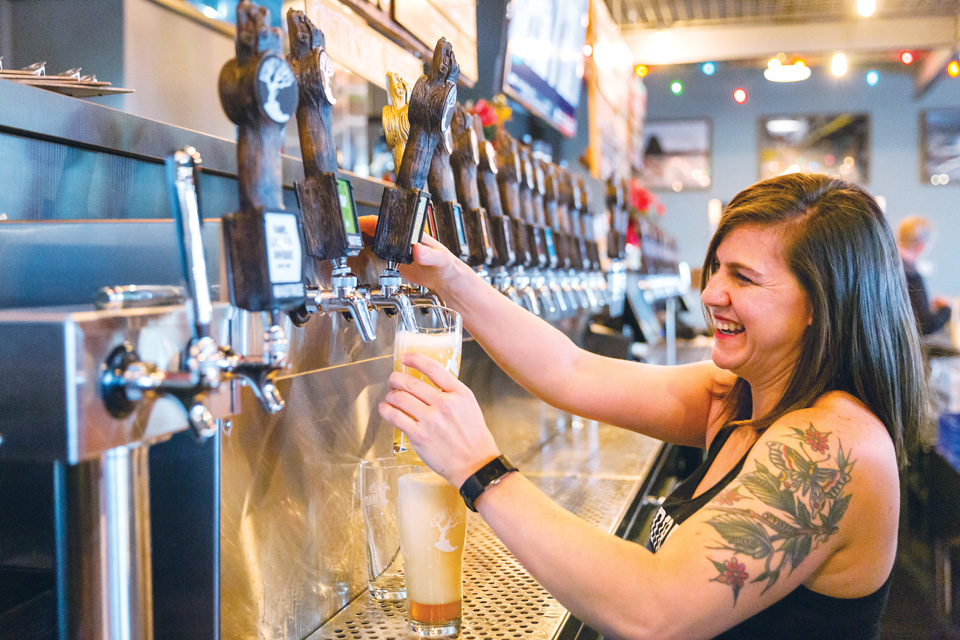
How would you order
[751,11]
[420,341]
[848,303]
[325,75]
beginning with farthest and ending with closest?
[751,11] < [848,303] < [420,341] < [325,75]

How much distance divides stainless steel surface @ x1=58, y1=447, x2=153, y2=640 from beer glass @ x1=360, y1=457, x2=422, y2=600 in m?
0.51

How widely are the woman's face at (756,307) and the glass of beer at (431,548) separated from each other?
53cm

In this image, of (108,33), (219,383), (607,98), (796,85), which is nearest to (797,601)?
(219,383)

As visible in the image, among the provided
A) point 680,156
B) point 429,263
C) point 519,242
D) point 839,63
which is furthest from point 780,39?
point 429,263

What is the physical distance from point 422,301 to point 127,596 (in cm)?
70

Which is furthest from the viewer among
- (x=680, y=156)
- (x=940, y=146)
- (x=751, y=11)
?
(x=680, y=156)

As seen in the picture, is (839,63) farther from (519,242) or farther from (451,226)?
(451,226)

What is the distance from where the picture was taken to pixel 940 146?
9.35 metres

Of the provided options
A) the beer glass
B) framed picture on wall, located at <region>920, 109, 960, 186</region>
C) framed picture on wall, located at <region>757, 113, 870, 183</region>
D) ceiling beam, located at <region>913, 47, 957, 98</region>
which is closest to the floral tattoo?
the beer glass

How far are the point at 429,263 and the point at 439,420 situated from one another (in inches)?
15.4

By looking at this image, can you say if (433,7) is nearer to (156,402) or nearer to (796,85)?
(156,402)

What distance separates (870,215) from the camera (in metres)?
1.28

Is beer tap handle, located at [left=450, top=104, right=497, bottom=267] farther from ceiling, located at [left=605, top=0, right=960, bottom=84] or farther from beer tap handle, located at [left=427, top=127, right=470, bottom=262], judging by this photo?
ceiling, located at [left=605, top=0, right=960, bottom=84]

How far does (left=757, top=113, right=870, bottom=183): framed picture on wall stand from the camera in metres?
9.54
